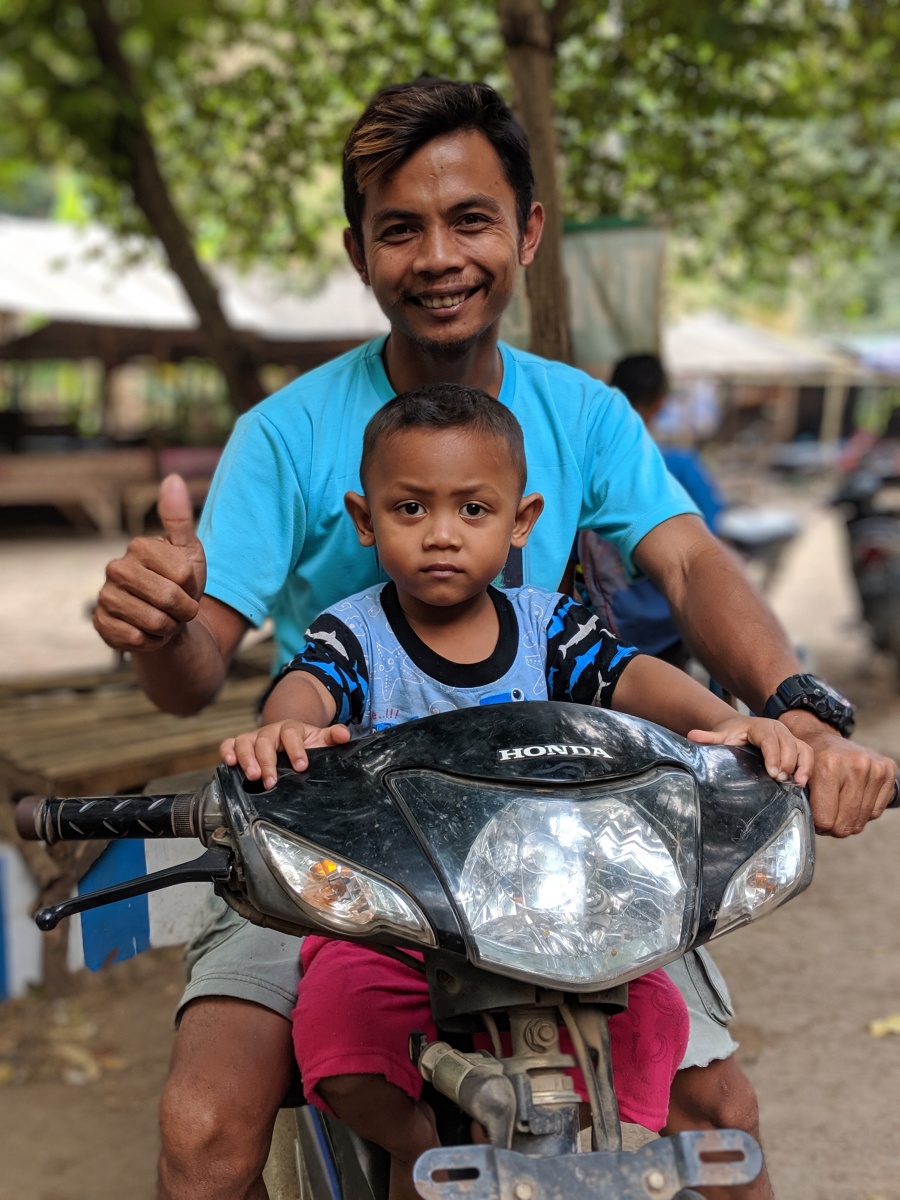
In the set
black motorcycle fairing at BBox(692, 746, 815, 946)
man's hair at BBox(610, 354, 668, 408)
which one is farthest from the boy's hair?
man's hair at BBox(610, 354, 668, 408)

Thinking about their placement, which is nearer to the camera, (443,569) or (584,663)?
(443,569)

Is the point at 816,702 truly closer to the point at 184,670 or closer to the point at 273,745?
the point at 273,745

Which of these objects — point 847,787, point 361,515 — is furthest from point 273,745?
point 847,787

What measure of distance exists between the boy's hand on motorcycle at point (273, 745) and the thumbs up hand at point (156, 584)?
26 cm

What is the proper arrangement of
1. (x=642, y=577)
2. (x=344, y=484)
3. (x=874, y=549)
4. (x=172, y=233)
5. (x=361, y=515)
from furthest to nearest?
(x=874, y=549), (x=172, y=233), (x=642, y=577), (x=344, y=484), (x=361, y=515)

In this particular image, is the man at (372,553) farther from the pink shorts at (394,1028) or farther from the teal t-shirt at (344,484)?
the pink shorts at (394,1028)

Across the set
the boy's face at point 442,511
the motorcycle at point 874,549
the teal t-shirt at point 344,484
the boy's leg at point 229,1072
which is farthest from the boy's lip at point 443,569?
the motorcycle at point 874,549

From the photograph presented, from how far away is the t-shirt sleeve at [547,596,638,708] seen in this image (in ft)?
6.15

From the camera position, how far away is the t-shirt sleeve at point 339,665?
68.9 inches

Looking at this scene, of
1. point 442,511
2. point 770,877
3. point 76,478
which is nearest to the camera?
point 770,877

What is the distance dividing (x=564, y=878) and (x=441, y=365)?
4.06 feet

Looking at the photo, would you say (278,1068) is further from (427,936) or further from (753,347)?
(753,347)

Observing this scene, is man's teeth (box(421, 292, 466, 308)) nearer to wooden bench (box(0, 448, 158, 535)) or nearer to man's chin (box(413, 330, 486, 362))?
man's chin (box(413, 330, 486, 362))

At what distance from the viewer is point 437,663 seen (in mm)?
1814
